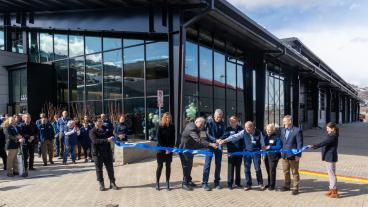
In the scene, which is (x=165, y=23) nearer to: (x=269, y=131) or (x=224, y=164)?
(x=224, y=164)

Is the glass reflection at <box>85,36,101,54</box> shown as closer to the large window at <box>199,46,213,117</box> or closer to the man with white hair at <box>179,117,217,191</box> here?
the large window at <box>199,46,213,117</box>

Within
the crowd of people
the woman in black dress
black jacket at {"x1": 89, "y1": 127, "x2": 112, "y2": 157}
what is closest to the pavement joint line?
the crowd of people

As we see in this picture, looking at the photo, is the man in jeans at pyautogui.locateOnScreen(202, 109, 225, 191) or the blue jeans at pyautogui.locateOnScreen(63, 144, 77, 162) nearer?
the man in jeans at pyautogui.locateOnScreen(202, 109, 225, 191)

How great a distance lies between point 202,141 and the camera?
848 centimetres

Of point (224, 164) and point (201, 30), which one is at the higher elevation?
point (201, 30)

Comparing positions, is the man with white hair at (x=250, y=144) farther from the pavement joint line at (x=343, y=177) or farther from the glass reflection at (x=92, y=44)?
the glass reflection at (x=92, y=44)

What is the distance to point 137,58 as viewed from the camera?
657 inches

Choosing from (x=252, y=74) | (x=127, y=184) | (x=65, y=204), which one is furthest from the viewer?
(x=252, y=74)

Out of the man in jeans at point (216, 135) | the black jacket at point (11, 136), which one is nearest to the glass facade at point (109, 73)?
the black jacket at point (11, 136)

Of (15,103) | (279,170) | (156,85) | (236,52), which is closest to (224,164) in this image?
(279,170)

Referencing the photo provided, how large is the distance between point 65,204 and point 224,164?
587 centimetres

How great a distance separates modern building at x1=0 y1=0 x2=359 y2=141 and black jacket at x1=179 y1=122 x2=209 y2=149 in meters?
5.85

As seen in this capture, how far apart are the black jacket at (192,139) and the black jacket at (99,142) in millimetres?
1693

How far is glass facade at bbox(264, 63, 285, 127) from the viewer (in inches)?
993
